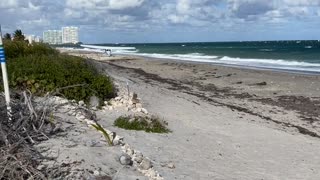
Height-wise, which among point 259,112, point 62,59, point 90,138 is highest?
point 62,59

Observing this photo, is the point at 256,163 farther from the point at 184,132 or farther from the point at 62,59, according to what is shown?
the point at 62,59

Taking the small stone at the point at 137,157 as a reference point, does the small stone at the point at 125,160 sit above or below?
above

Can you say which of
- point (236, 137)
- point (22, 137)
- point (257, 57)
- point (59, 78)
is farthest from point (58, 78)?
point (257, 57)

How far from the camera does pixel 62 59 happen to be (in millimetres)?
11875

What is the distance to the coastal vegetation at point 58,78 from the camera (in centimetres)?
1001

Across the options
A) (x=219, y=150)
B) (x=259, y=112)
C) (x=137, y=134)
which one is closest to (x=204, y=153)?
(x=219, y=150)

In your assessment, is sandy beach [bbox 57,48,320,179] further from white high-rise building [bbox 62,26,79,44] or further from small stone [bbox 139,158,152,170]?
white high-rise building [bbox 62,26,79,44]

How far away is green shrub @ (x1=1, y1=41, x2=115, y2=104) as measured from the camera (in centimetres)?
1002

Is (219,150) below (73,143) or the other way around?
below

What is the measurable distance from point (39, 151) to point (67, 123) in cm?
205

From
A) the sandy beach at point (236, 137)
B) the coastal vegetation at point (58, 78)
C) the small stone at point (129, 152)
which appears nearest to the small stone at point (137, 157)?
the small stone at point (129, 152)

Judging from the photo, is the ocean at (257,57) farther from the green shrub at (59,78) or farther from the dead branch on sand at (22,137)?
the dead branch on sand at (22,137)

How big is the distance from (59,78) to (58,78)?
2 centimetres

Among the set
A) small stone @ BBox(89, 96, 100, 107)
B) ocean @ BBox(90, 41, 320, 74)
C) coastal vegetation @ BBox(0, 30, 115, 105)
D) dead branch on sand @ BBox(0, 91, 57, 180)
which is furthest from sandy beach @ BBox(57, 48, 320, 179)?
ocean @ BBox(90, 41, 320, 74)
